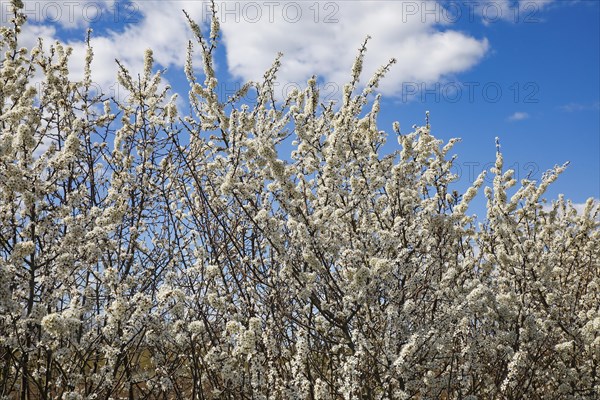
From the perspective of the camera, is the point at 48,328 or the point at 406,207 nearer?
the point at 48,328

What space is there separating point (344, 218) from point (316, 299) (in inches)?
40.2

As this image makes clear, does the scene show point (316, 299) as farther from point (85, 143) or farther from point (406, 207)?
point (85, 143)

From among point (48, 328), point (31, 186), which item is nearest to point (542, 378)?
point (48, 328)

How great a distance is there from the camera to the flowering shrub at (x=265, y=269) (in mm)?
4484

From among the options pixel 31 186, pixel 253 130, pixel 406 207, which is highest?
pixel 253 130

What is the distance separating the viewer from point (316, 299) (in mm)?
4875

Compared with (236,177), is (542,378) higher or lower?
lower

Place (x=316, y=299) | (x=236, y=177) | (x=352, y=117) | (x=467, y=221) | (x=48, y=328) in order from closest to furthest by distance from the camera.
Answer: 1. (x=48, y=328)
2. (x=316, y=299)
3. (x=236, y=177)
4. (x=352, y=117)
5. (x=467, y=221)

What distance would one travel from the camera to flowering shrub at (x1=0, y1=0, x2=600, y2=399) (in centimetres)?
448

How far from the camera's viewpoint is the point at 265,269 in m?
5.55

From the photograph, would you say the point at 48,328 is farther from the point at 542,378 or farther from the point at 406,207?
the point at 542,378

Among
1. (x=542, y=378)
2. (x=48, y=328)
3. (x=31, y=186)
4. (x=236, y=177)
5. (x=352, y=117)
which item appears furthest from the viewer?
(x=542, y=378)

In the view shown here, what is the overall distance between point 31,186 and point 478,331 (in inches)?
180

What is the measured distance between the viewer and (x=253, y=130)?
18.1 ft
